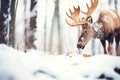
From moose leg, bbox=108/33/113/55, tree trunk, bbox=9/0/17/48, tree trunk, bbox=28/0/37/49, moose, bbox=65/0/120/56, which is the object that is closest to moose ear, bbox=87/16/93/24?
moose, bbox=65/0/120/56

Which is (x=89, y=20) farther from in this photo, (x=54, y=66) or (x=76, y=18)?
(x=54, y=66)

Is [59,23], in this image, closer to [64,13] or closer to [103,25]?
[64,13]

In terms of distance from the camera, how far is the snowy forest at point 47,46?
2184mm

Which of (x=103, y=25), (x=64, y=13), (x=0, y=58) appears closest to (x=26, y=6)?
(x=64, y=13)

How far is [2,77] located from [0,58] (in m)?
0.14

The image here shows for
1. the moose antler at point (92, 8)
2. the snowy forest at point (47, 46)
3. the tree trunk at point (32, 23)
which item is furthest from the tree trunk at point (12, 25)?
the moose antler at point (92, 8)

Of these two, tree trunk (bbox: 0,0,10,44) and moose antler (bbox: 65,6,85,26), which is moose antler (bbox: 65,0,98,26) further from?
tree trunk (bbox: 0,0,10,44)

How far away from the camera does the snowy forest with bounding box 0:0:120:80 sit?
218 centimetres

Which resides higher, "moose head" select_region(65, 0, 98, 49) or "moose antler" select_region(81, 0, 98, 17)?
"moose antler" select_region(81, 0, 98, 17)

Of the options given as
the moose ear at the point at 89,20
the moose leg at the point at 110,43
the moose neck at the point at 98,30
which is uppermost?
the moose ear at the point at 89,20

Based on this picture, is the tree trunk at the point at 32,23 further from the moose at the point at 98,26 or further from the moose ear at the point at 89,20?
the moose ear at the point at 89,20

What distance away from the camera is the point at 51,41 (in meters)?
2.23

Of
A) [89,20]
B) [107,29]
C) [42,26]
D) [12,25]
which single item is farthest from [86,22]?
[12,25]

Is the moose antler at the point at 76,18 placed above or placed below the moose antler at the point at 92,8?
below
